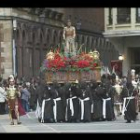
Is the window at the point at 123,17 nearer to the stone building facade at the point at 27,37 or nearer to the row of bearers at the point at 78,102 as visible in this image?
the stone building facade at the point at 27,37

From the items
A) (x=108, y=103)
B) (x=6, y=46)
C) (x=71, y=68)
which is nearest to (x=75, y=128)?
(x=108, y=103)

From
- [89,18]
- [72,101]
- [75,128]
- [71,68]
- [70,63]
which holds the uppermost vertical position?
[89,18]

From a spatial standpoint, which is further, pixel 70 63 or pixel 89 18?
pixel 89 18

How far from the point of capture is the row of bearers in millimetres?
18000

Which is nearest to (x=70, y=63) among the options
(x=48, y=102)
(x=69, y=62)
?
(x=69, y=62)

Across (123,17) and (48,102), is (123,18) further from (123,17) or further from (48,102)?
(48,102)

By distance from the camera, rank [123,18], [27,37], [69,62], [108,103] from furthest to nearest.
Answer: [27,37] → [123,18] → [69,62] → [108,103]

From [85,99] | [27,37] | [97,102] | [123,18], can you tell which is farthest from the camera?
[27,37]

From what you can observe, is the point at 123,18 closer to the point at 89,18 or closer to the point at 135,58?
the point at 135,58

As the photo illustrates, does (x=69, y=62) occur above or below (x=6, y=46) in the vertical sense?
below

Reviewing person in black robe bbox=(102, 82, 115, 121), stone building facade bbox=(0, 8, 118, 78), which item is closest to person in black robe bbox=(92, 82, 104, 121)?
person in black robe bbox=(102, 82, 115, 121)

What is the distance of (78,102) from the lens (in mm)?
18094

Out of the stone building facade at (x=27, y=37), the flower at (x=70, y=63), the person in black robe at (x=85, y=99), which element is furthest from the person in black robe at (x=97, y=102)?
the stone building facade at (x=27, y=37)
